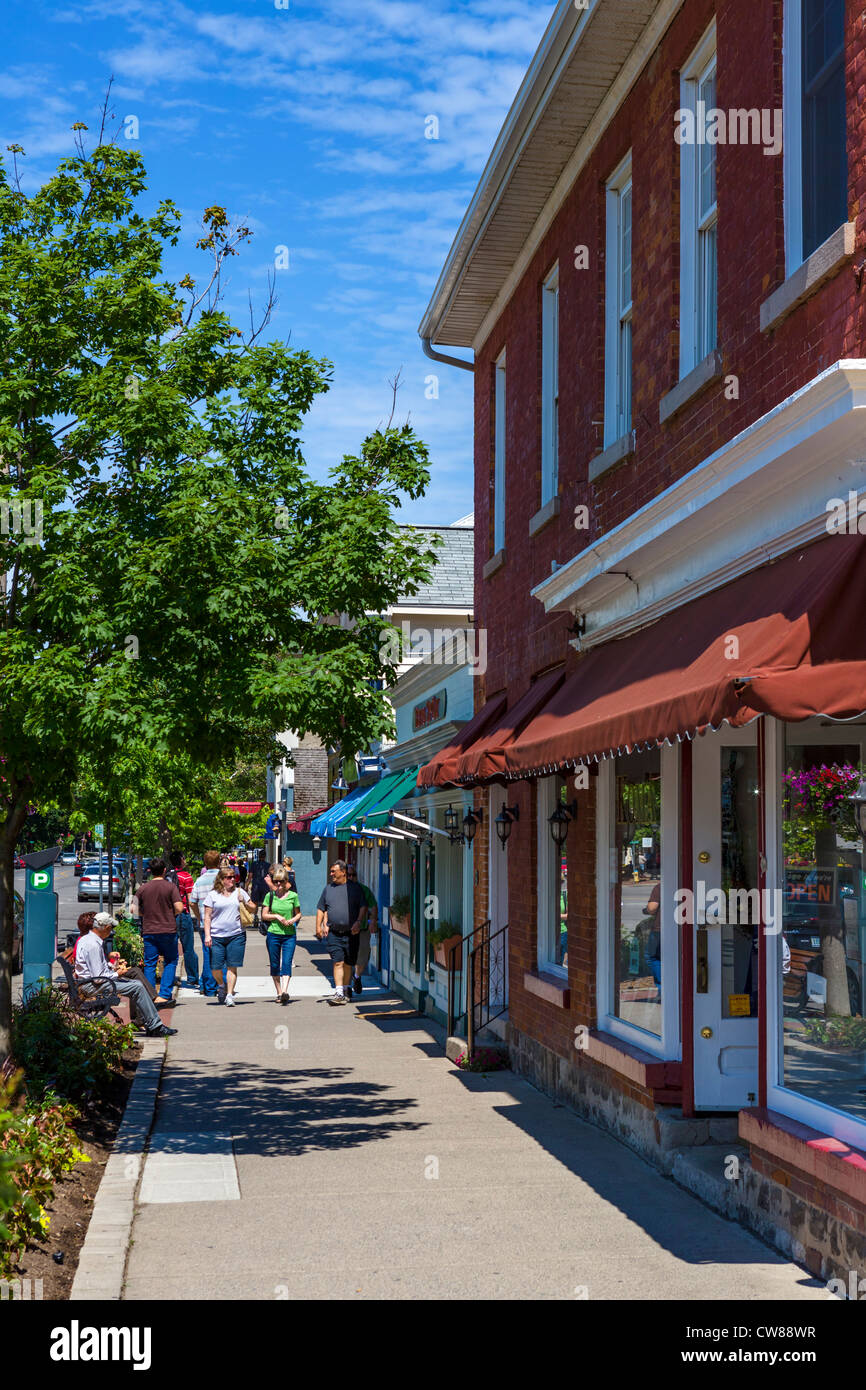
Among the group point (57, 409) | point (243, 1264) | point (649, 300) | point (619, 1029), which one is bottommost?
point (243, 1264)

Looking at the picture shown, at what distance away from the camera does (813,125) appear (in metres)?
6.57

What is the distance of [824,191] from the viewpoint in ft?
21.3

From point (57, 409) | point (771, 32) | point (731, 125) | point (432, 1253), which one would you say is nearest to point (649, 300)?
point (731, 125)

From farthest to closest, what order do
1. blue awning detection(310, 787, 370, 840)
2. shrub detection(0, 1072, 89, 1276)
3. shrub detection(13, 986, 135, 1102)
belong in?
blue awning detection(310, 787, 370, 840) → shrub detection(13, 986, 135, 1102) → shrub detection(0, 1072, 89, 1276)

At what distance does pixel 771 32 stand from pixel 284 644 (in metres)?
4.53

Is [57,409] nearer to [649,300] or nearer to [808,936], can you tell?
[649,300]

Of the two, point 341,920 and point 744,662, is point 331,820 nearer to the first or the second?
point 341,920

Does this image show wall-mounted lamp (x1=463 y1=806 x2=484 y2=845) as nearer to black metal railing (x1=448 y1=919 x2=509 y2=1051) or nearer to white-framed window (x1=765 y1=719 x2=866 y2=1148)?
black metal railing (x1=448 y1=919 x2=509 y2=1051)

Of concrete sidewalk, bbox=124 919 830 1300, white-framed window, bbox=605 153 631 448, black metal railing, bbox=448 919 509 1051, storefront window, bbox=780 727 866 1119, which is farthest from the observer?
black metal railing, bbox=448 919 509 1051

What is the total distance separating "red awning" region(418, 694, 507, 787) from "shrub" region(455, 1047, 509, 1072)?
2503 millimetres

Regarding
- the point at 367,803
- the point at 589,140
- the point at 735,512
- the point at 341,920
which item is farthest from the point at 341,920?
the point at 735,512

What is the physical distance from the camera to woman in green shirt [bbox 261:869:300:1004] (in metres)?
18.5

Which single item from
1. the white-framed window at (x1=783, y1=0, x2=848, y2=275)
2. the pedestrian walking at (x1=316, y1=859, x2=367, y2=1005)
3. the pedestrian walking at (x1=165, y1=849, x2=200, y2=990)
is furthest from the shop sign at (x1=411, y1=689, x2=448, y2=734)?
the white-framed window at (x1=783, y1=0, x2=848, y2=275)

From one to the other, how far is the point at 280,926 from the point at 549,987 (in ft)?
26.2
